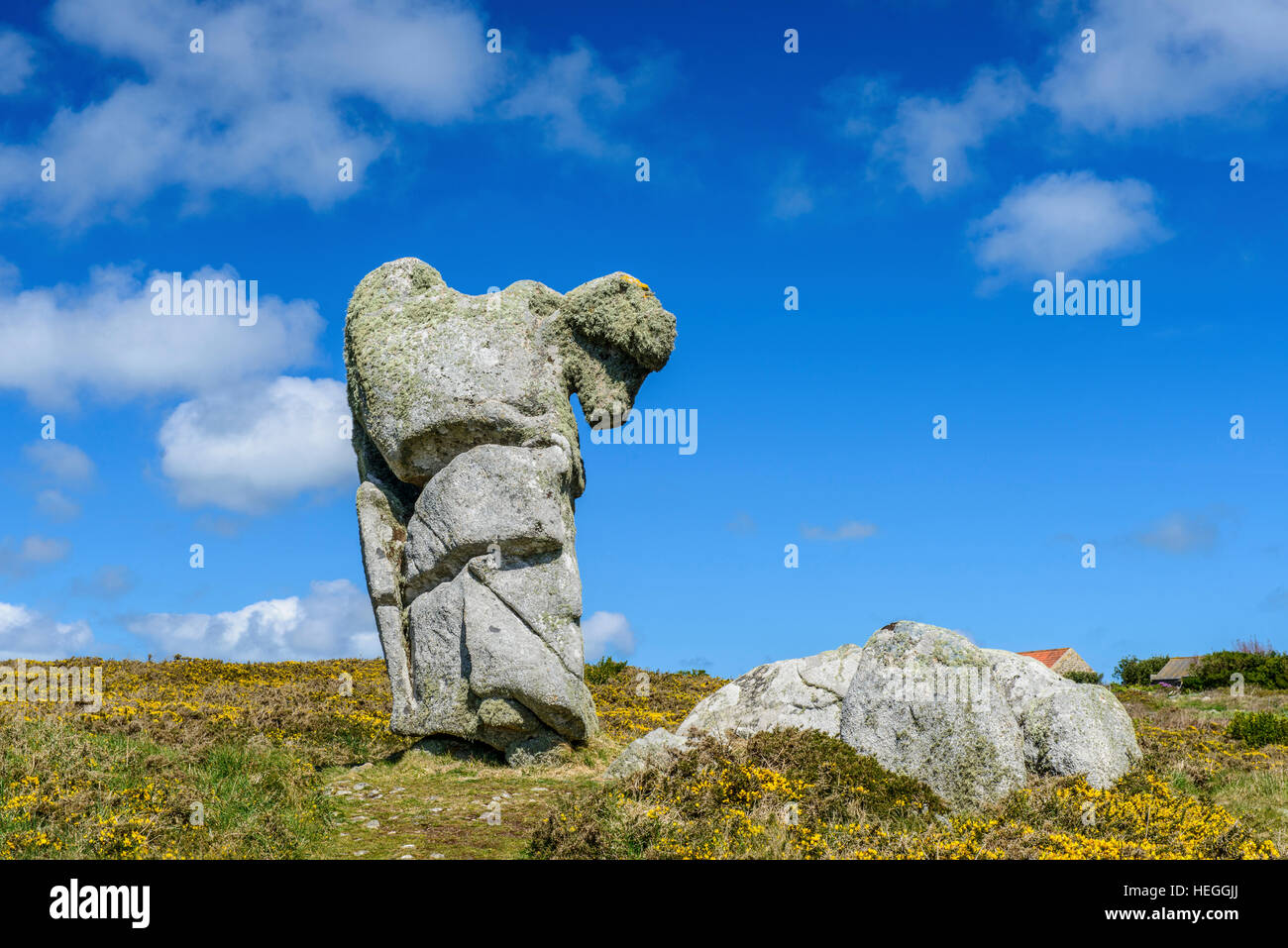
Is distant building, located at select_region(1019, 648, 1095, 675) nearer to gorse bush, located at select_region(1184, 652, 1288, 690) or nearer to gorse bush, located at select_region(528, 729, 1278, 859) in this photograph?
gorse bush, located at select_region(1184, 652, 1288, 690)

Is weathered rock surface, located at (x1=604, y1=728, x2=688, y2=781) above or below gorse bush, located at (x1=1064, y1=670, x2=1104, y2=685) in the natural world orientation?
above

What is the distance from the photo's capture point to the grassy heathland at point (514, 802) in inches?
342

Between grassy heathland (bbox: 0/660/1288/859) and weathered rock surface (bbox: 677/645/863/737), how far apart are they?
0.62 meters

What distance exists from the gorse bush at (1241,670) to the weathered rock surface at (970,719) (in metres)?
23.3

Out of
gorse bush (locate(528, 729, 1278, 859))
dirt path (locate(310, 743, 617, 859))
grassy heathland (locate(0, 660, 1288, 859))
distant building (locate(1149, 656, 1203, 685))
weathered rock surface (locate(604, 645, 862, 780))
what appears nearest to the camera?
gorse bush (locate(528, 729, 1278, 859))

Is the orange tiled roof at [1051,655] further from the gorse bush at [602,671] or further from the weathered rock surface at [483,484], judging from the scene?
the weathered rock surface at [483,484]

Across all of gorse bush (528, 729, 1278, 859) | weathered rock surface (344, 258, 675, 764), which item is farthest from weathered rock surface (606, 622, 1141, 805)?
weathered rock surface (344, 258, 675, 764)

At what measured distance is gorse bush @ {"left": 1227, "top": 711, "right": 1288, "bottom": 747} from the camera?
57.1 feet

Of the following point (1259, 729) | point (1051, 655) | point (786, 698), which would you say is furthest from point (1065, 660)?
point (786, 698)

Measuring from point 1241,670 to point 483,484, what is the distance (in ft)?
92.9

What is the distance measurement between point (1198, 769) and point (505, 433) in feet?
35.0

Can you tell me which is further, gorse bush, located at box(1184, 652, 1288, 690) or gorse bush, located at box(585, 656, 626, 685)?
gorse bush, located at box(1184, 652, 1288, 690)
